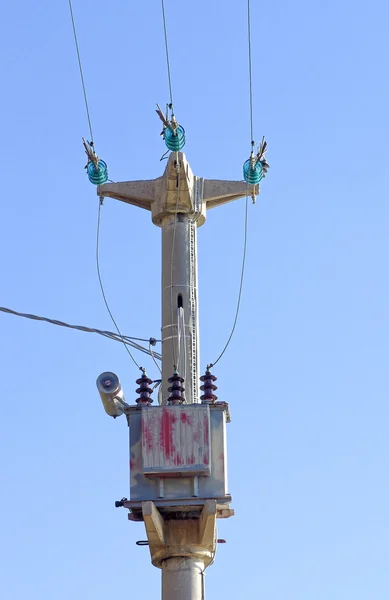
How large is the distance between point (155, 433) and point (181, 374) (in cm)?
289

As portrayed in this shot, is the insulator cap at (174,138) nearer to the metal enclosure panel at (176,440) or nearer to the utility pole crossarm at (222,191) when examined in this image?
the utility pole crossarm at (222,191)

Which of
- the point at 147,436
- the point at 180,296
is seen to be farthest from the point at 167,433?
the point at 180,296

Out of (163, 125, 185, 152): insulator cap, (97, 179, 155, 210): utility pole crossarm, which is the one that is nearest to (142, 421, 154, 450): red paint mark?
(97, 179, 155, 210): utility pole crossarm

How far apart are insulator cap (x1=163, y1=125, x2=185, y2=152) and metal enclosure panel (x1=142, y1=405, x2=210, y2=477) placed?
24.2ft

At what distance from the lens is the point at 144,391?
1373 inches

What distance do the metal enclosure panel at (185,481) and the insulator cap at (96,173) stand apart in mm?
7656

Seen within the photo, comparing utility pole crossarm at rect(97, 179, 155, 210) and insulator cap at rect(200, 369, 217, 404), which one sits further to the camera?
utility pole crossarm at rect(97, 179, 155, 210)

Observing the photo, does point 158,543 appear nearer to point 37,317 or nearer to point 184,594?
point 184,594

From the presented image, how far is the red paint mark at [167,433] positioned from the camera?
33969 millimetres

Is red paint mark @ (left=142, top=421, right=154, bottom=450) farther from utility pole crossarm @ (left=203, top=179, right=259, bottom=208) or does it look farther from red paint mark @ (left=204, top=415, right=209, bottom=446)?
utility pole crossarm @ (left=203, top=179, right=259, bottom=208)

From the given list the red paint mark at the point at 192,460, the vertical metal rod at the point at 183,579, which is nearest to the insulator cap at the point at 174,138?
the red paint mark at the point at 192,460

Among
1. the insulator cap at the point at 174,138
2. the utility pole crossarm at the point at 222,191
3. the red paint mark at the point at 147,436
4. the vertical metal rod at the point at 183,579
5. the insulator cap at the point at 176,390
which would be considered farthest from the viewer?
the utility pole crossarm at the point at 222,191

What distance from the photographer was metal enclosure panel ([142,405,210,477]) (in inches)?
1329

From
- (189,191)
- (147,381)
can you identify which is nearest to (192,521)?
(147,381)
